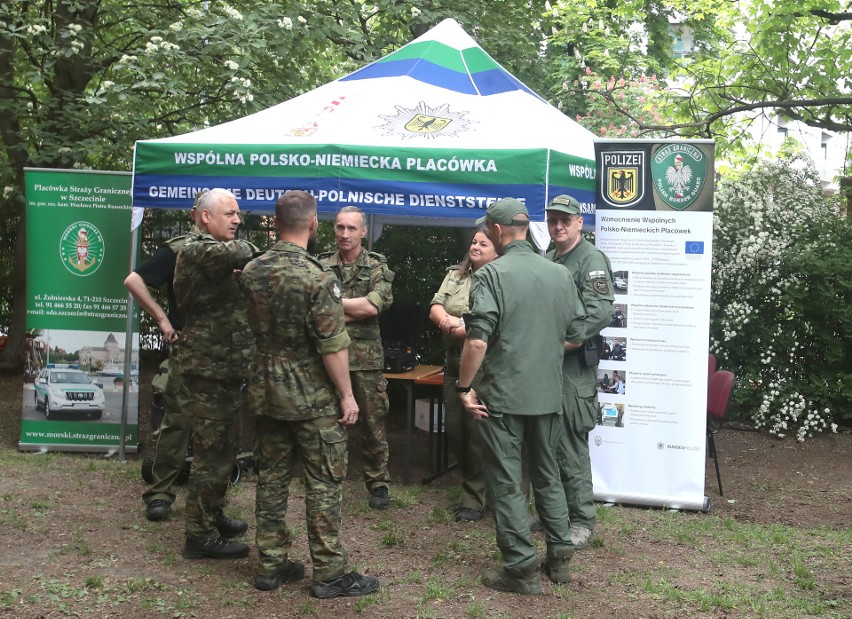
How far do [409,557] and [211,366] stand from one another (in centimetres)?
151

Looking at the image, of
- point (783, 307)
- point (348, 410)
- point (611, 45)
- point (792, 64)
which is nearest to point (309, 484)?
point (348, 410)

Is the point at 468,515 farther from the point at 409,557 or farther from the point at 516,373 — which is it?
the point at 516,373

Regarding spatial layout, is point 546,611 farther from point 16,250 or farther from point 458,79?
point 16,250

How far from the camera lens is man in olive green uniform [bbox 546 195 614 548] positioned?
16.9ft

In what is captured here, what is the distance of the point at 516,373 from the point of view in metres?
4.45

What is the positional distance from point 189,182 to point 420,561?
3018mm

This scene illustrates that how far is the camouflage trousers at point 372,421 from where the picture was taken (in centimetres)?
613

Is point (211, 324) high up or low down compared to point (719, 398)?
up

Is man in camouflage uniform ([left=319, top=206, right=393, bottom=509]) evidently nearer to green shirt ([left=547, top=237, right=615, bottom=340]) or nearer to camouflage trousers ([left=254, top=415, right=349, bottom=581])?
green shirt ([left=547, top=237, right=615, bottom=340])

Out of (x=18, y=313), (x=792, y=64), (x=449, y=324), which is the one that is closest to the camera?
(x=449, y=324)

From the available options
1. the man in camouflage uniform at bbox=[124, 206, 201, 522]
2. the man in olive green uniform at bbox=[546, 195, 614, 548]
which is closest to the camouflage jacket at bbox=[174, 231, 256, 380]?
the man in camouflage uniform at bbox=[124, 206, 201, 522]

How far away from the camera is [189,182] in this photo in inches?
251

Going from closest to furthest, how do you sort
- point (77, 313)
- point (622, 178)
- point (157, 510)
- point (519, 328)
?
1. point (519, 328)
2. point (157, 510)
3. point (622, 178)
4. point (77, 313)

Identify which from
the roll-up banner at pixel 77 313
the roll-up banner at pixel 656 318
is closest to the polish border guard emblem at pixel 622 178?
the roll-up banner at pixel 656 318
